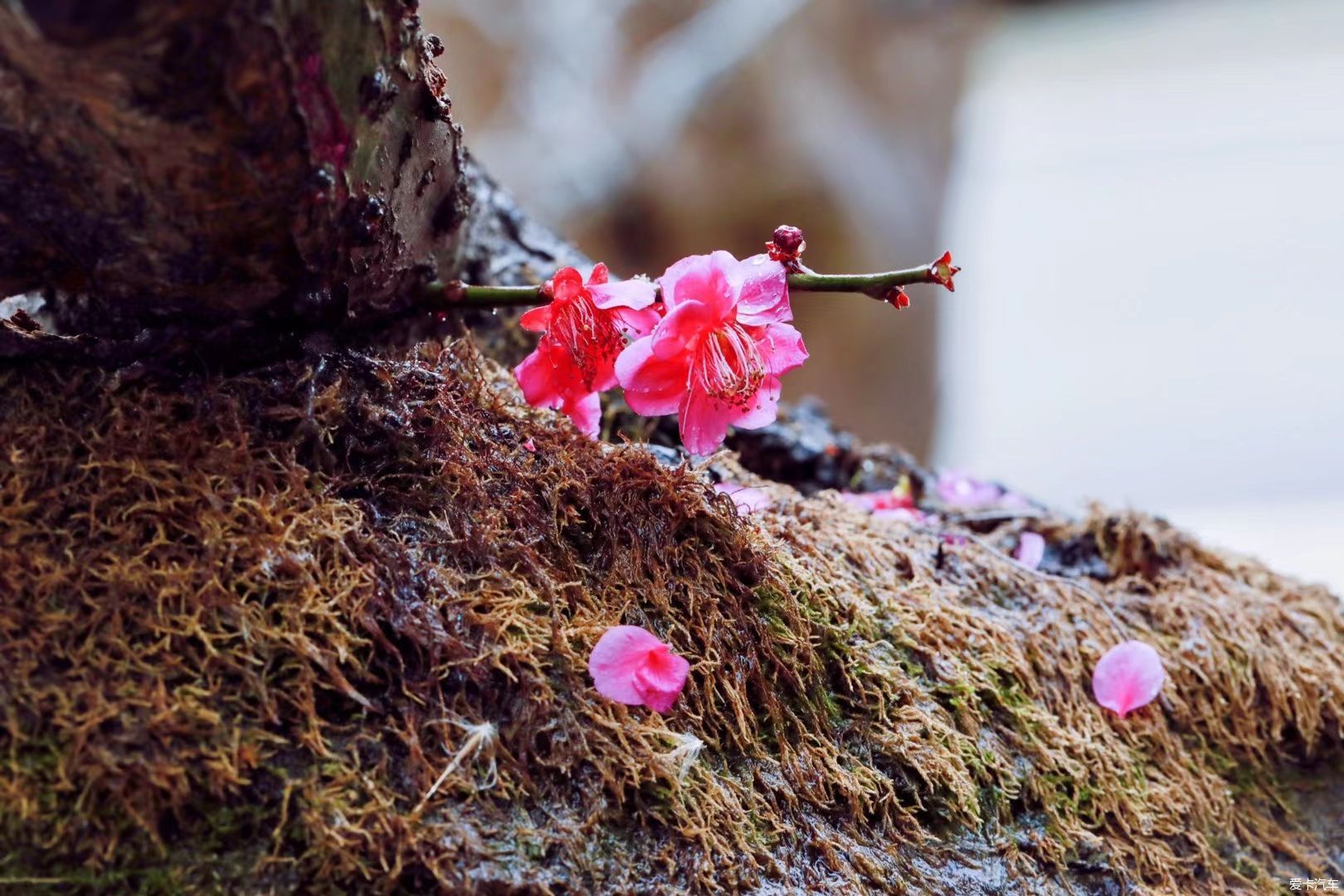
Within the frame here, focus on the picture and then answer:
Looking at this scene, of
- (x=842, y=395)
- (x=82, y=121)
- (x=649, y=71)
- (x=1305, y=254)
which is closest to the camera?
(x=82, y=121)

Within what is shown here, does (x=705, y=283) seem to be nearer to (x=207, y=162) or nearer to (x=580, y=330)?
(x=580, y=330)

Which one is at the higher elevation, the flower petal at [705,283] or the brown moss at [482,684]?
the flower petal at [705,283]

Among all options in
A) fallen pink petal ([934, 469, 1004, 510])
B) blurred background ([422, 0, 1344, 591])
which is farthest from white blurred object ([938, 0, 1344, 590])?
fallen pink petal ([934, 469, 1004, 510])

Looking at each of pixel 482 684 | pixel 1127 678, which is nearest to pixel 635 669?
pixel 482 684

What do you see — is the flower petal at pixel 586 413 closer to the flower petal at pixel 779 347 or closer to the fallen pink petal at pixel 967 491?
the flower petal at pixel 779 347

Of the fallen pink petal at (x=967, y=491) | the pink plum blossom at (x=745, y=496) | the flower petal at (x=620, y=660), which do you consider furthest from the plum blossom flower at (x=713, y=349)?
the fallen pink petal at (x=967, y=491)

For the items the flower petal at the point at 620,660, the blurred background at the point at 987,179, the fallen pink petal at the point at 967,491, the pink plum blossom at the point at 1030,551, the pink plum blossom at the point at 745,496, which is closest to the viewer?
the flower petal at the point at 620,660

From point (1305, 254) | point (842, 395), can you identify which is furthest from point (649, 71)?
point (1305, 254)

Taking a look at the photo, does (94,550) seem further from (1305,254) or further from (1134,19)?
(1134,19)
